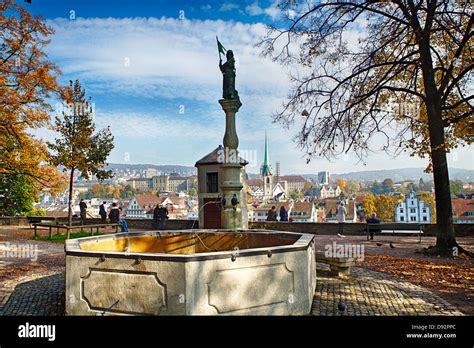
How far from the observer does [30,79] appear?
63.8ft

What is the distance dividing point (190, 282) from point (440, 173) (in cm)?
1091

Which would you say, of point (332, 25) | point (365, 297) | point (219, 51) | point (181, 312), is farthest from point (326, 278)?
point (332, 25)

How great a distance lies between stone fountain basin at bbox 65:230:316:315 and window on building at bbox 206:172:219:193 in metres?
17.8

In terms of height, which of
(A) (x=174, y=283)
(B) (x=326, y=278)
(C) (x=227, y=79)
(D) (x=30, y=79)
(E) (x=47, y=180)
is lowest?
(B) (x=326, y=278)

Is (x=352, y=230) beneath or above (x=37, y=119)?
beneath

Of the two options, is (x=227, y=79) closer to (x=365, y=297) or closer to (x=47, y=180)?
(x=365, y=297)

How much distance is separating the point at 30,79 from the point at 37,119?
195cm

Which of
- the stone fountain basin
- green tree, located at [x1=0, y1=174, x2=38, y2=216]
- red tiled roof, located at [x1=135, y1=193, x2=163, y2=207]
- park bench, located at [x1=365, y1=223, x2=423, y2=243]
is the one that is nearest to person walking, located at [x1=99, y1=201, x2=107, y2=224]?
green tree, located at [x1=0, y1=174, x2=38, y2=216]

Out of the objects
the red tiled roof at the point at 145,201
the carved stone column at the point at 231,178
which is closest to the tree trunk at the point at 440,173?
the carved stone column at the point at 231,178

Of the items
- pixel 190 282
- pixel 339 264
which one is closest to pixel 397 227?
pixel 339 264

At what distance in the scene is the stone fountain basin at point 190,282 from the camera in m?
5.55

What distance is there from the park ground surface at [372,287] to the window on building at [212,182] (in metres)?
12.0

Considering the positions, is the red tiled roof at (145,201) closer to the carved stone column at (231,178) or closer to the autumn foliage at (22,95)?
the autumn foliage at (22,95)

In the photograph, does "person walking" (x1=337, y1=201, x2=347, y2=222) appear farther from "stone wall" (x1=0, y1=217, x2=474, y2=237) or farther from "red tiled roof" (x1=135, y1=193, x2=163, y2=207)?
"red tiled roof" (x1=135, y1=193, x2=163, y2=207)
